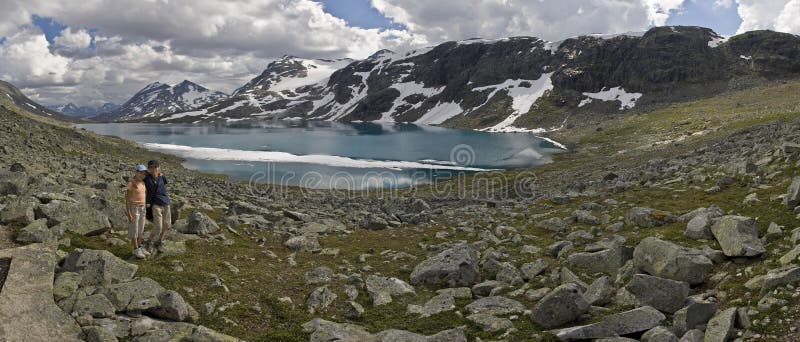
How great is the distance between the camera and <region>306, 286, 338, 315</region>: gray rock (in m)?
13.6

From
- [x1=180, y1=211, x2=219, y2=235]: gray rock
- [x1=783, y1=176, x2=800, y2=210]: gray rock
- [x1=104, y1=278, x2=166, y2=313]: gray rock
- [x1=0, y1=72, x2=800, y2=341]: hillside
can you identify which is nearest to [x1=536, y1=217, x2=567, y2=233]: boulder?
[x1=0, y1=72, x2=800, y2=341]: hillside

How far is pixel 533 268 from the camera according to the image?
52.2 feet

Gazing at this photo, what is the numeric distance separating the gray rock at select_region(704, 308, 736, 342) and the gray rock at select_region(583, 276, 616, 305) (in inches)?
123

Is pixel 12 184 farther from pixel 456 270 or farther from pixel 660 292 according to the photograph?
pixel 660 292

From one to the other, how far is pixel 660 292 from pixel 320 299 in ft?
31.0

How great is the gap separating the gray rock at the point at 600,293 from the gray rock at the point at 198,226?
15456mm

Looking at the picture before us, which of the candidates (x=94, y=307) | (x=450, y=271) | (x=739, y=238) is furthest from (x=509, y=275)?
(x=94, y=307)

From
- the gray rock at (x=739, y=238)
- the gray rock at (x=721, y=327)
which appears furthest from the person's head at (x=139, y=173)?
the gray rock at (x=739, y=238)

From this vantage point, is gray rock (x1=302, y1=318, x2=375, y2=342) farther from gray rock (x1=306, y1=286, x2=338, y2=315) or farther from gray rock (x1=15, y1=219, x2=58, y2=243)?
gray rock (x1=15, y1=219, x2=58, y2=243)

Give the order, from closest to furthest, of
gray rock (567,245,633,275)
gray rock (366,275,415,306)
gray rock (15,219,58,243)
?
gray rock (15,219,58,243) → gray rock (366,275,415,306) → gray rock (567,245,633,275)

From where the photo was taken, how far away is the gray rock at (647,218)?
18.9 m

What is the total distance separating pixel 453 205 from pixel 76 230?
90.8 ft

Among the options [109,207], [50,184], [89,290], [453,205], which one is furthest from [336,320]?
[453,205]

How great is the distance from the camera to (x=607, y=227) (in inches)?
804
